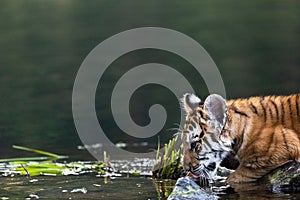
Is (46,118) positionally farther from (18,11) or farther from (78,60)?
(18,11)

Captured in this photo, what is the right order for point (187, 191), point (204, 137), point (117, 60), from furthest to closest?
point (117, 60)
point (204, 137)
point (187, 191)

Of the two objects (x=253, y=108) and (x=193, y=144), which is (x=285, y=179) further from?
(x=193, y=144)

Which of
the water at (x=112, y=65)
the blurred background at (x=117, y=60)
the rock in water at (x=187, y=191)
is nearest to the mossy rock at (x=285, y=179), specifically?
the water at (x=112, y=65)

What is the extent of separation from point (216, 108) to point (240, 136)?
46 cm

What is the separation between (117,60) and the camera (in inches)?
1013

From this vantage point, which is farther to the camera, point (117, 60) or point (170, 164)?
point (117, 60)

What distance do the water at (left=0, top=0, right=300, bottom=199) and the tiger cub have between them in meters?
0.30

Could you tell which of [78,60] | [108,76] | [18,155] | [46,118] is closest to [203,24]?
[78,60]

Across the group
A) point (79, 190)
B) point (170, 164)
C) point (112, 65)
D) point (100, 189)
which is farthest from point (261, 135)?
point (112, 65)

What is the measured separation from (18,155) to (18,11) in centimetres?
2958

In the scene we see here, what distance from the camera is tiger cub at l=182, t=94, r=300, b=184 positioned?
801 cm

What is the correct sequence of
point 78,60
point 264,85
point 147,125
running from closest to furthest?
point 147,125 → point 264,85 → point 78,60

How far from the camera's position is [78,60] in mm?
26203

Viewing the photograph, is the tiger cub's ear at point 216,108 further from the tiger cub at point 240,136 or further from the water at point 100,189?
the water at point 100,189
